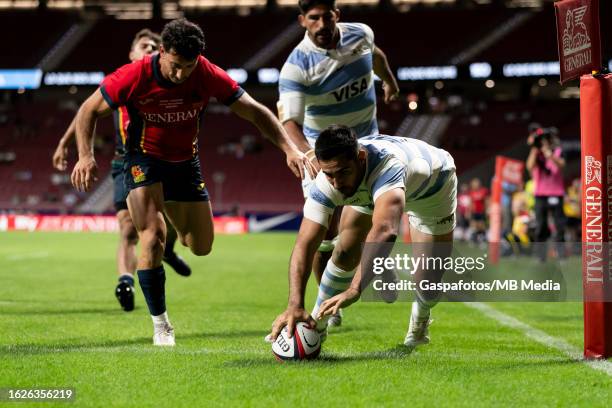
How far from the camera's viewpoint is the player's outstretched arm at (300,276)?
4.48 metres

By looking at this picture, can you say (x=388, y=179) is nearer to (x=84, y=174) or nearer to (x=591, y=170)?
(x=591, y=170)

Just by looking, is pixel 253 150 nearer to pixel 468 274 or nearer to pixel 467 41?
pixel 467 41

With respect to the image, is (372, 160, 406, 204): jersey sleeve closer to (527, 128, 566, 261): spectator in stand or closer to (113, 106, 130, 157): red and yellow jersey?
(113, 106, 130, 157): red and yellow jersey

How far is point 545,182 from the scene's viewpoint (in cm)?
1358

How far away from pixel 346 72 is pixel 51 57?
39.5m

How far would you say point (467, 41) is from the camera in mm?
40969

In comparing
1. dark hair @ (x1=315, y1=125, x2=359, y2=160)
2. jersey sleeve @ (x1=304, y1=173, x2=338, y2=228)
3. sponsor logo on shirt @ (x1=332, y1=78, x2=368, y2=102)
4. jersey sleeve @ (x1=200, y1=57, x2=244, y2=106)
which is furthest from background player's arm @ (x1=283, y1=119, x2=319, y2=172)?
dark hair @ (x1=315, y1=125, x2=359, y2=160)

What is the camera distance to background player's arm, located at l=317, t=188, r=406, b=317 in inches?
167

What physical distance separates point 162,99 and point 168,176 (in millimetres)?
712

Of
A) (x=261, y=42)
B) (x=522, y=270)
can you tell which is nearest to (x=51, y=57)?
(x=261, y=42)

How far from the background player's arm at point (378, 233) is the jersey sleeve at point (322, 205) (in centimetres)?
31

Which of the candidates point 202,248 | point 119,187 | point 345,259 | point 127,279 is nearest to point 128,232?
point 119,187

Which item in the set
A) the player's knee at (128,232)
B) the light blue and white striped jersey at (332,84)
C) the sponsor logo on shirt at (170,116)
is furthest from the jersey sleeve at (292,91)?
the player's knee at (128,232)

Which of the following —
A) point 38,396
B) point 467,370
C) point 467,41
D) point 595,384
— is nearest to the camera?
point 38,396
